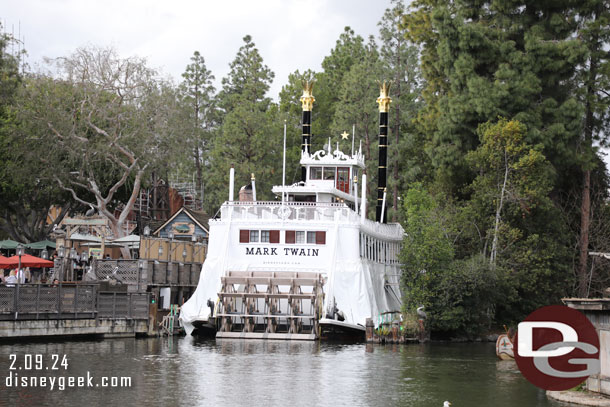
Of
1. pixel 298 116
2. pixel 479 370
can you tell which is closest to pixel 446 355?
pixel 479 370

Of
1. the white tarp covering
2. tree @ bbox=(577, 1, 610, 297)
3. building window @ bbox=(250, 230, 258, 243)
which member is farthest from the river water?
tree @ bbox=(577, 1, 610, 297)

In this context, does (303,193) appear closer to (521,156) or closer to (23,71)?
(521,156)

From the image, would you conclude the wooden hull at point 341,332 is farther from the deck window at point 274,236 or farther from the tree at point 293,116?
the tree at point 293,116

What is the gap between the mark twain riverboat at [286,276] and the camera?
3762cm

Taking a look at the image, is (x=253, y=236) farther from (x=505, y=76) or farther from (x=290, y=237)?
(x=505, y=76)

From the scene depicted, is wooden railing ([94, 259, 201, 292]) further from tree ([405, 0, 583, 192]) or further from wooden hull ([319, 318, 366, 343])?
tree ([405, 0, 583, 192])

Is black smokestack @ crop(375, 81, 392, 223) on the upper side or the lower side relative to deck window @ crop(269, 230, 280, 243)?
upper

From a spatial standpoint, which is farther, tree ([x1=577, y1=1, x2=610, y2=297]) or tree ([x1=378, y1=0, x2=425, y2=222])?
tree ([x1=378, y1=0, x2=425, y2=222])

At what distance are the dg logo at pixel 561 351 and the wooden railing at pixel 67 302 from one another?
16802 mm

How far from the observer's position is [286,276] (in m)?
39.1

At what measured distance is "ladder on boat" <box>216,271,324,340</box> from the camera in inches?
1460

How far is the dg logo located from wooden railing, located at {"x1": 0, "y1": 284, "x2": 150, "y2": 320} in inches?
661

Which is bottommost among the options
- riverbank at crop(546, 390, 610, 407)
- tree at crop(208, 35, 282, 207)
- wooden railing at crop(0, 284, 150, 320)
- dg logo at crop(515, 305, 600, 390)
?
riverbank at crop(546, 390, 610, 407)

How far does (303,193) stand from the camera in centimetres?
4425
